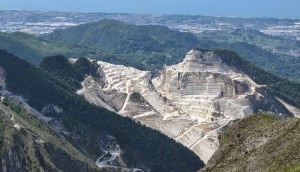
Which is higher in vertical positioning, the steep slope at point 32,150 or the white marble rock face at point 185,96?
the steep slope at point 32,150

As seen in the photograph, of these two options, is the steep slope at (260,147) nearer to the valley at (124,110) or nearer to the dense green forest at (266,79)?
the valley at (124,110)

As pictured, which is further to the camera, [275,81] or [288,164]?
[275,81]

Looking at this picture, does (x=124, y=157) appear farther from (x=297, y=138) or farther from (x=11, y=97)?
(x=297, y=138)

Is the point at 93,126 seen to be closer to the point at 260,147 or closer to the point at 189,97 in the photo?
the point at 189,97

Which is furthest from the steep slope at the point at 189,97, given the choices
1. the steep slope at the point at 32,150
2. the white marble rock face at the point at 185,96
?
the steep slope at the point at 32,150

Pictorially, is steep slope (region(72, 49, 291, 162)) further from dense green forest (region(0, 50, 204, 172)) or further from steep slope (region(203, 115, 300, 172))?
steep slope (region(203, 115, 300, 172))

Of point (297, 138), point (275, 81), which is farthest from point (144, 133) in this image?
point (297, 138)
